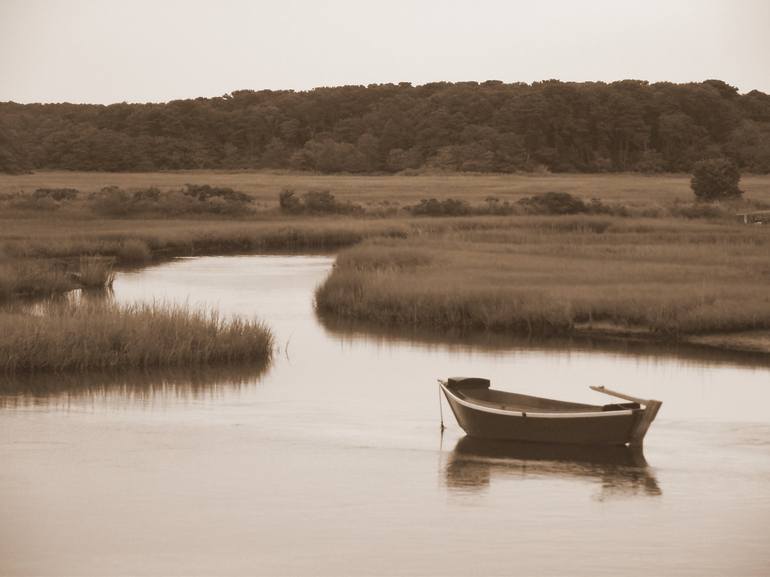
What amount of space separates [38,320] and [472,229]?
3403 cm

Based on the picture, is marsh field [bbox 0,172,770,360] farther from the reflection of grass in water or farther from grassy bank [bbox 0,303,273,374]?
the reflection of grass in water

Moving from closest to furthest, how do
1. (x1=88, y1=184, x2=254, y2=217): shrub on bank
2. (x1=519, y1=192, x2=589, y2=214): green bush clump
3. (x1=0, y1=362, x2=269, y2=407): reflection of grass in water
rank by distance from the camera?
(x1=0, y1=362, x2=269, y2=407): reflection of grass in water, (x1=88, y1=184, x2=254, y2=217): shrub on bank, (x1=519, y1=192, x2=589, y2=214): green bush clump

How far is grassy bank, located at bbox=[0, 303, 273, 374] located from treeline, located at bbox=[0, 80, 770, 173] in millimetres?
85296

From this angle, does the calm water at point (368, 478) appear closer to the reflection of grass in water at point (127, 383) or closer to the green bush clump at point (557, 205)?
the reflection of grass in water at point (127, 383)

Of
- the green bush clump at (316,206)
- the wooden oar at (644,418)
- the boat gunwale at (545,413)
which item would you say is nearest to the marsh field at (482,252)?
the green bush clump at (316,206)

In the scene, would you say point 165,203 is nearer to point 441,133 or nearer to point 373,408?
point 373,408

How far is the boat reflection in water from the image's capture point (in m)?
18.7

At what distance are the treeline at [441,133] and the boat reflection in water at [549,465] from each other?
9361 centimetres

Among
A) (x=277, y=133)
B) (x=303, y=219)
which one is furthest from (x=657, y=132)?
(x=303, y=219)

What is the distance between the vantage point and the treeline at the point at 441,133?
118812 millimetres

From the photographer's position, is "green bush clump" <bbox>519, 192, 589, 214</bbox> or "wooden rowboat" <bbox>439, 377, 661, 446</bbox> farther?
"green bush clump" <bbox>519, 192, 589, 214</bbox>

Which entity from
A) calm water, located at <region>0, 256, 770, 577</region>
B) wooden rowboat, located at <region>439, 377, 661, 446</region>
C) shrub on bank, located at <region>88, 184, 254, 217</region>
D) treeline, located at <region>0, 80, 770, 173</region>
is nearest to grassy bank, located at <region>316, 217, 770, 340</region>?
calm water, located at <region>0, 256, 770, 577</region>

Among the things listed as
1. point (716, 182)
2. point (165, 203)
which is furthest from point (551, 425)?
point (716, 182)

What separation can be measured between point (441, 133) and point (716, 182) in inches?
2133
